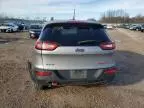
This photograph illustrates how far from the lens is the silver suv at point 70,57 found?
225 inches

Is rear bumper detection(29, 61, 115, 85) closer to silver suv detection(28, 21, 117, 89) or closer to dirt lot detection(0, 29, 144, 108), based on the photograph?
silver suv detection(28, 21, 117, 89)

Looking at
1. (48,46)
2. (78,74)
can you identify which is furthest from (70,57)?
(48,46)

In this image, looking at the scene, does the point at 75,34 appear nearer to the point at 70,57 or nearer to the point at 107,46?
the point at 70,57

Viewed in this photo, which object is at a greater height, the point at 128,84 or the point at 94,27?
the point at 94,27

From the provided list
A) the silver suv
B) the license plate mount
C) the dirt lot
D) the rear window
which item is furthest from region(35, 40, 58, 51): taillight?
the dirt lot

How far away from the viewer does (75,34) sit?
19.4ft

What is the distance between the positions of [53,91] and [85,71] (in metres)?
1.18

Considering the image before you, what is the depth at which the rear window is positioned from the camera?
5.79 meters

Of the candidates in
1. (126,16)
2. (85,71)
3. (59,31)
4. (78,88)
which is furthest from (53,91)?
(126,16)

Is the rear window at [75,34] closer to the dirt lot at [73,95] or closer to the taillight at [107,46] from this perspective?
the taillight at [107,46]

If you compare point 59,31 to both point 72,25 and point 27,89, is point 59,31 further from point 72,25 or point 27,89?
point 27,89

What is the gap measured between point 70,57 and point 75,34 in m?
0.56

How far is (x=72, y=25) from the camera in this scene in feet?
20.0

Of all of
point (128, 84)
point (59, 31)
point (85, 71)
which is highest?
point (59, 31)
